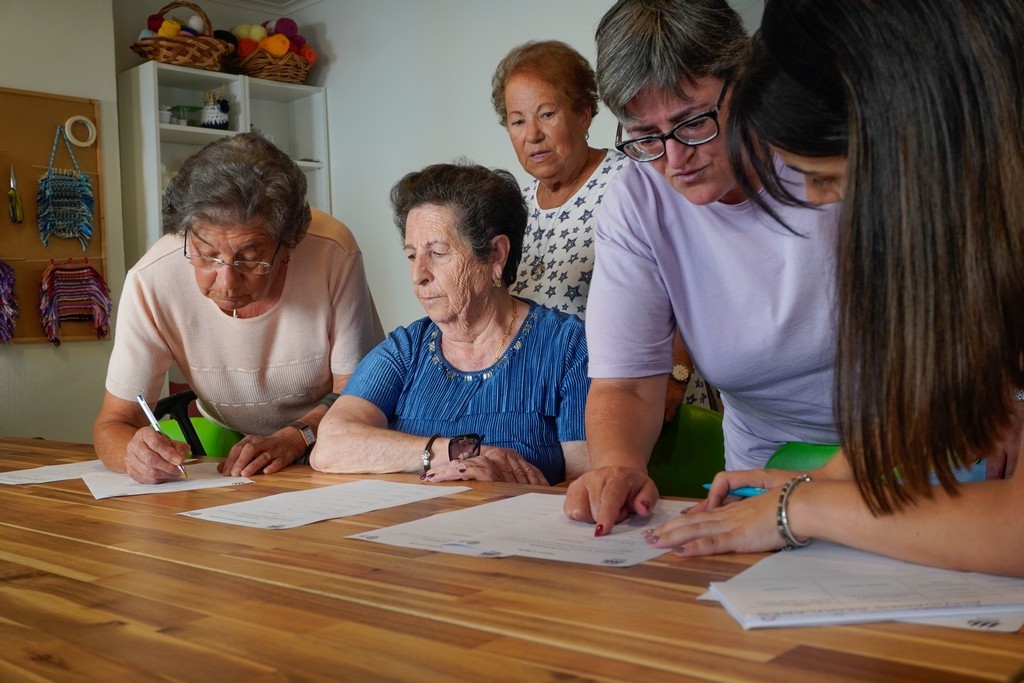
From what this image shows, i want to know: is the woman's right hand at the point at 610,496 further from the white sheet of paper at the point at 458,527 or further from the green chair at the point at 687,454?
the green chair at the point at 687,454

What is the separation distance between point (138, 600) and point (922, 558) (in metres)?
0.76

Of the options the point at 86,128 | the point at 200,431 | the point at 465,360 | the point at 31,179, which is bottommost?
the point at 200,431

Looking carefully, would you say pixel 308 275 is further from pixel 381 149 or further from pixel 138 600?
pixel 381 149

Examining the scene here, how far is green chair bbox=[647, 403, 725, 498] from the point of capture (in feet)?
6.68

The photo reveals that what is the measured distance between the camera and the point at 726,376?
5.25 ft

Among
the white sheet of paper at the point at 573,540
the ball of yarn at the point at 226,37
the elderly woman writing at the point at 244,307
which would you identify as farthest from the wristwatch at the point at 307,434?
the ball of yarn at the point at 226,37

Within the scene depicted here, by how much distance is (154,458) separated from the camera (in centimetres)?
186

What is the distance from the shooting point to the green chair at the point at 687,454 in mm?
2035

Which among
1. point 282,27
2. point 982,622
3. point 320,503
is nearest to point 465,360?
point 320,503

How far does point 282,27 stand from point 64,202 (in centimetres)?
152

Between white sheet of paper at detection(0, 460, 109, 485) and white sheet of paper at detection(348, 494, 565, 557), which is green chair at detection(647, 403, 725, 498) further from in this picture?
white sheet of paper at detection(0, 460, 109, 485)

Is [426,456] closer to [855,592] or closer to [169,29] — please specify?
[855,592]

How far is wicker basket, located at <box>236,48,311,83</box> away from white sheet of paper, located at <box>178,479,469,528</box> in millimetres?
3900

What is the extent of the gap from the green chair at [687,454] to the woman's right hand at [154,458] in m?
0.91
